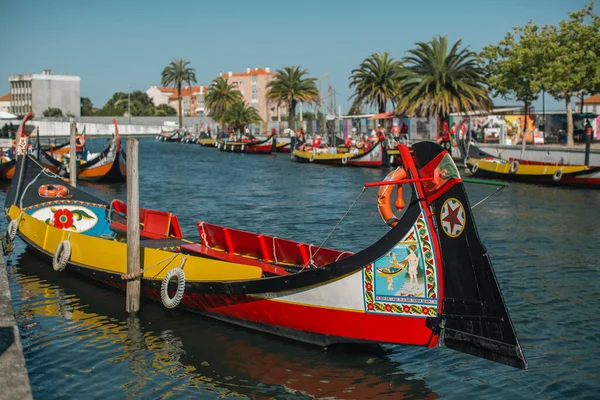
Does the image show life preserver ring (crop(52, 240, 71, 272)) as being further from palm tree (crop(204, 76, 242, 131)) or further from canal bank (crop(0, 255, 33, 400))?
palm tree (crop(204, 76, 242, 131))

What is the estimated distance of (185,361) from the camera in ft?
39.6

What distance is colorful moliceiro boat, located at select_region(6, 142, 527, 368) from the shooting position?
1033 cm

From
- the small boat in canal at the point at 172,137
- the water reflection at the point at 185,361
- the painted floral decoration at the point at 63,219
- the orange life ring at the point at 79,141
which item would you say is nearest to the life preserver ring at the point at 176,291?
the water reflection at the point at 185,361

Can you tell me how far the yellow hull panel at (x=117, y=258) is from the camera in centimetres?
1304

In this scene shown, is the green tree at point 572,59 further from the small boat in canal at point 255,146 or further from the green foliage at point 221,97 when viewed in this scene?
the green foliage at point 221,97

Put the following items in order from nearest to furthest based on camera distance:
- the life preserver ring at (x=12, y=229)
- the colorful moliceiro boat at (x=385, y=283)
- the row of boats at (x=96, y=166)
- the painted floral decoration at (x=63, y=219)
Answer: the colorful moliceiro boat at (x=385, y=283), the life preserver ring at (x=12, y=229), the painted floral decoration at (x=63, y=219), the row of boats at (x=96, y=166)

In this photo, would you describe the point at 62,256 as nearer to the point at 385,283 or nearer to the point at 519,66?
the point at 385,283

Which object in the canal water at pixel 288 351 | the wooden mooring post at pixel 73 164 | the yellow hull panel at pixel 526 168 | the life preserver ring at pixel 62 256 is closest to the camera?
the canal water at pixel 288 351

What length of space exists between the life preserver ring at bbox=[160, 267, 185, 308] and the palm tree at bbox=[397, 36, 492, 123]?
4302 centimetres

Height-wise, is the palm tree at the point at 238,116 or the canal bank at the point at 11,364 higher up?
the palm tree at the point at 238,116

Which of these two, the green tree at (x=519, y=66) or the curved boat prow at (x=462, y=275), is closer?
the curved boat prow at (x=462, y=275)

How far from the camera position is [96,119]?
15425cm

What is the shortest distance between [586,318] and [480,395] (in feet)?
14.1

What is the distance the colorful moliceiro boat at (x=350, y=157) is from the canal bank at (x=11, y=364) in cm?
3914
